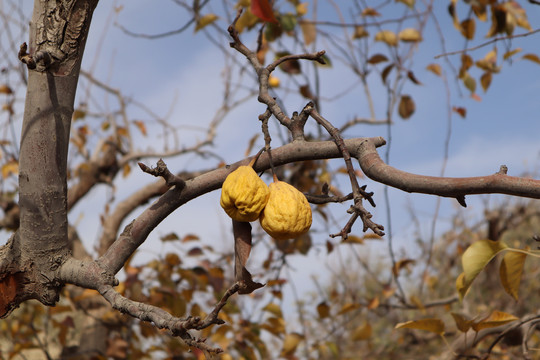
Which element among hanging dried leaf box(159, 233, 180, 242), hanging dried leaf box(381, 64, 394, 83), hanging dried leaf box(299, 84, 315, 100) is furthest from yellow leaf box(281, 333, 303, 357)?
hanging dried leaf box(381, 64, 394, 83)

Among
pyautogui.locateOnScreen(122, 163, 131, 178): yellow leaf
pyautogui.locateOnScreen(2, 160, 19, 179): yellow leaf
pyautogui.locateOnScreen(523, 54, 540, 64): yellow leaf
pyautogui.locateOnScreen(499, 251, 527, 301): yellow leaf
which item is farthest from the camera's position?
pyautogui.locateOnScreen(122, 163, 131, 178): yellow leaf

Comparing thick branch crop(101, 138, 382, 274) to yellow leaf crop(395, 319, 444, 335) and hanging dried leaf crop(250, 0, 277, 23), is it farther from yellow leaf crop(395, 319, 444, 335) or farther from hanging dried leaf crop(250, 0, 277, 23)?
yellow leaf crop(395, 319, 444, 335)

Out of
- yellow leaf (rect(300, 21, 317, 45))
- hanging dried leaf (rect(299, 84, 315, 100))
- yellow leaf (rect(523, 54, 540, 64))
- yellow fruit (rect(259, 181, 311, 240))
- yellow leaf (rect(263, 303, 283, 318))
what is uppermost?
yellow leaf (rect(300, 21, 317, 45))

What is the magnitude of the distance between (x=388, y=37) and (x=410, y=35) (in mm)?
121

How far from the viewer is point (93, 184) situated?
3.12 metres

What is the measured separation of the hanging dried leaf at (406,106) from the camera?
8.57 ft

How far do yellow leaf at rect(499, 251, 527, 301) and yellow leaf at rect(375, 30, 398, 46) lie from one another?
68.0 inches

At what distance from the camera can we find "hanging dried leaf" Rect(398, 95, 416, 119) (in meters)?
2.61

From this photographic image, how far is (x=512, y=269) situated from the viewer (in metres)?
1.13

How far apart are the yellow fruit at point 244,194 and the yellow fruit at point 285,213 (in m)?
0.02

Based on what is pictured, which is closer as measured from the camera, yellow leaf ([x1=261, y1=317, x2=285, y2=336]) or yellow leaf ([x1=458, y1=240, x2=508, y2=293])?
yellow leaf ([x1=458, y1=240, x2=508, y2=293])

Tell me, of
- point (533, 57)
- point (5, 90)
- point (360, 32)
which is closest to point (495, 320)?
point (533, 57)

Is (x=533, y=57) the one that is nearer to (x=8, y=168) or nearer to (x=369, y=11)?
(x=369, y=11)

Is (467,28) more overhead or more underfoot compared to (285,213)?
more overhead
